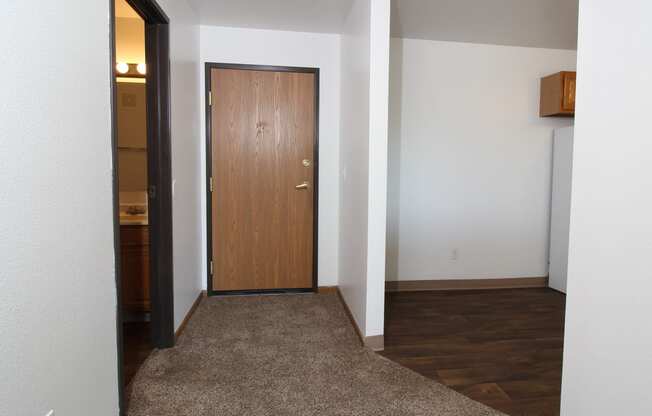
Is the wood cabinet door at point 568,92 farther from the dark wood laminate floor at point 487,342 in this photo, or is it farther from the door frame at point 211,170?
the door frame at point 211,170

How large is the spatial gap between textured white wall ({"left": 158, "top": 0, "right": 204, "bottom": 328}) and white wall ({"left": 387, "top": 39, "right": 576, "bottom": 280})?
177 cm

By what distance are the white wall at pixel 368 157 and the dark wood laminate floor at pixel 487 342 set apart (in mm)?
372

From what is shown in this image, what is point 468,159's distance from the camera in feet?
12.8

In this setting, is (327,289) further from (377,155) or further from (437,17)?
(437,17)

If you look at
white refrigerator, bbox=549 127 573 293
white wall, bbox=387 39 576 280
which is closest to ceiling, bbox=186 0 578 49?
white wall, bbox=387 39 576 280

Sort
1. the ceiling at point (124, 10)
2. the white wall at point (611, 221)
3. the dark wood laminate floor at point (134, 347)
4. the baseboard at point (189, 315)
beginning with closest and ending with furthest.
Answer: the white wall at point (611, 221), the dark wood laminate floor at point (134, 347), the baseboard at point (189, 315), the ceiling at point (124, 10)

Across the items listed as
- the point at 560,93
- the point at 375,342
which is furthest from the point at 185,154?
the point at 560,93

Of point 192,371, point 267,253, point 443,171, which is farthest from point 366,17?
point 192,371

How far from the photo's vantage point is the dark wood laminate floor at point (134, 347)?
2.24 m

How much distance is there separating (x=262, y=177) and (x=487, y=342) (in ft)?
7.36

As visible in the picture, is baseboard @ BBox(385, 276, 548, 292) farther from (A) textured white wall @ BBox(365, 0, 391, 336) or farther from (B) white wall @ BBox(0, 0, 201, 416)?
(B) white wall @ BBox(0, 0, 201, 416)

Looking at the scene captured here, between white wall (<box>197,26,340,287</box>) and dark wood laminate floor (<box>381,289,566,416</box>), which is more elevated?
white wall (<box>197,26,340,287</box>)

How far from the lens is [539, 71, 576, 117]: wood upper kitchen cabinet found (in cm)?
366

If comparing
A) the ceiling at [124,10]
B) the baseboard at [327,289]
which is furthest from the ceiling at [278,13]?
the baseboard at [327,289]
